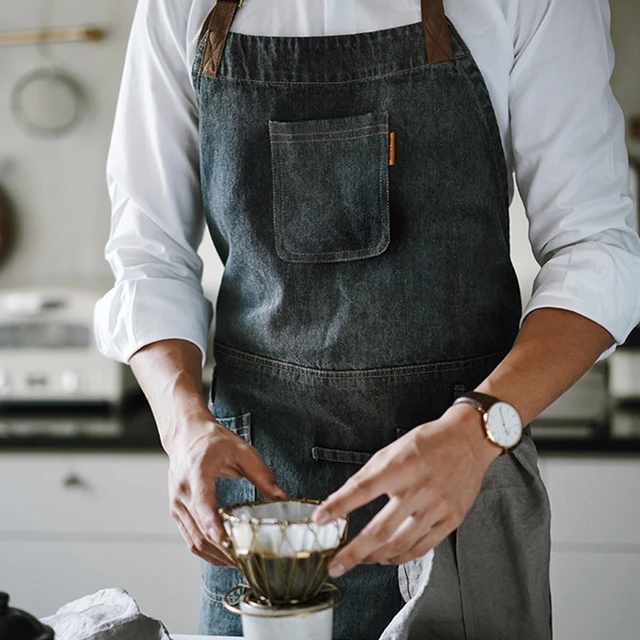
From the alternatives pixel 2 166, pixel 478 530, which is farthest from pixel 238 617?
pixel 2 166

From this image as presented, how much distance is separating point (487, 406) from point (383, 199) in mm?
305

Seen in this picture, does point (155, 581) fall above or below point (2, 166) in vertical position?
below

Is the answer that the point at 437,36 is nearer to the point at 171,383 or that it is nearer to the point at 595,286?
the point at 595,286

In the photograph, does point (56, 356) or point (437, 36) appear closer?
point (437, 36)

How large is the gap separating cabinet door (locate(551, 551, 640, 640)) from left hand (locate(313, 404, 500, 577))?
1241mm

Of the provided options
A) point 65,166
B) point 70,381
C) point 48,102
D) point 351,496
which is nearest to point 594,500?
point 70,381

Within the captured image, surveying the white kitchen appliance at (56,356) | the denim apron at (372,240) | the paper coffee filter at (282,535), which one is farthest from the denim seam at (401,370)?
the white kitchen appliance at (56,356)

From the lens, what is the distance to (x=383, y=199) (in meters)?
1.05

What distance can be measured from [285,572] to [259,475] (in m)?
0.15

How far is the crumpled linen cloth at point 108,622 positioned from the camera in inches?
32.9

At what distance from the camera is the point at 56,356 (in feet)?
7.74

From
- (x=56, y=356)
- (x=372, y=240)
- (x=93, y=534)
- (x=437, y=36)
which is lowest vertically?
(x=93, y=534)

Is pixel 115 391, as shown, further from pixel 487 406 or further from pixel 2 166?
pixel 487 406

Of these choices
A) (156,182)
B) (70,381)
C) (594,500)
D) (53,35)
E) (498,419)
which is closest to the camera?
(498,419)
